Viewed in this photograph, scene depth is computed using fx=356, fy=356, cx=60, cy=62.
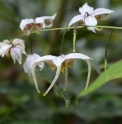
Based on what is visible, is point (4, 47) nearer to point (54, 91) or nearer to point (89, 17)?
point (89, 17)

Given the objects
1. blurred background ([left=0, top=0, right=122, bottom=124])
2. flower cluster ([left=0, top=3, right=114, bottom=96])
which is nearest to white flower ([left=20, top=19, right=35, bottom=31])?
flower cluster ([left=0, top=3, right=114, bottom=96])

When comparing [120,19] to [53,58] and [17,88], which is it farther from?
[53,58]

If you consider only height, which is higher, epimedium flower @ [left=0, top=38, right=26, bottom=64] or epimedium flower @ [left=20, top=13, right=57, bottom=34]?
epimedium flower @ [left=20, top=13, right=57, bottom=34]

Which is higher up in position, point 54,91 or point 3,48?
point 3,48

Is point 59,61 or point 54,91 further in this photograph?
point 54,91

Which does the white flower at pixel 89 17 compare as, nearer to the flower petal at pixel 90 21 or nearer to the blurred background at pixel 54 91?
the flower petal at pixel 90 21

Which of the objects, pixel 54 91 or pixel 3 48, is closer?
pixel 3 48

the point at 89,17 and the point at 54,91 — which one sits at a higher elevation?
the point at 89,17

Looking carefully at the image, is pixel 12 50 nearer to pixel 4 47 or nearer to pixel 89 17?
pixel 4 47

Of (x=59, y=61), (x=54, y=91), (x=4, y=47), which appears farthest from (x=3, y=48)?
(x=54, y=91)

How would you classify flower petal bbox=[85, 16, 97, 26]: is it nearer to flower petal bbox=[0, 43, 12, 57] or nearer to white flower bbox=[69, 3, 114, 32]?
white flower bbox=[69, 3, 114, 32]

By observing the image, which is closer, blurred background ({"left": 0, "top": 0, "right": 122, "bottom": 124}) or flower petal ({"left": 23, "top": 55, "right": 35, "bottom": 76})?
flower petal ({"left": 23, "top": 55, "right": 35, "bottom": 76})
